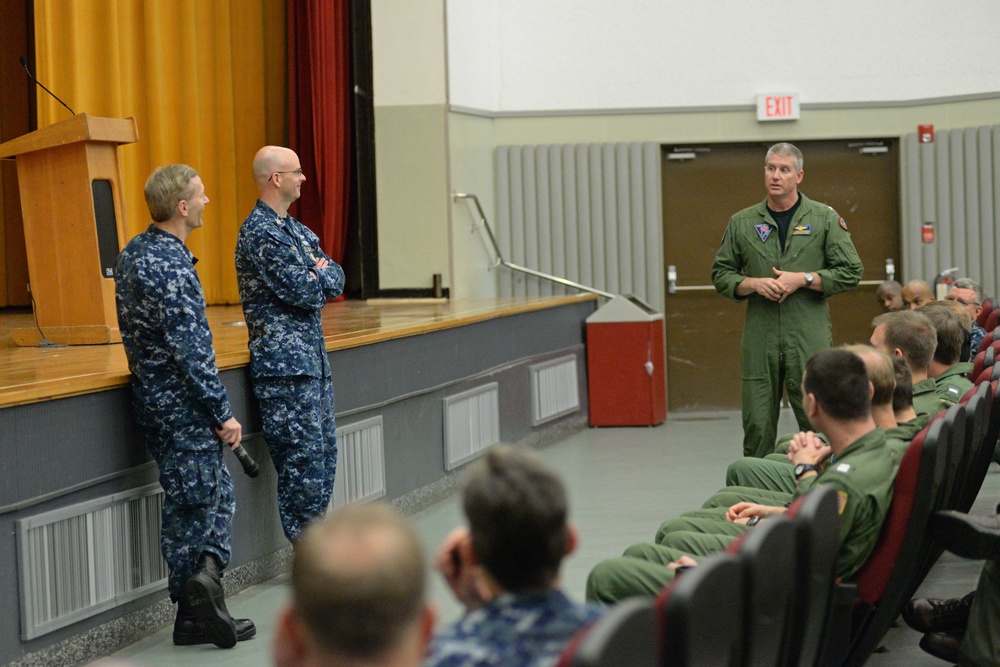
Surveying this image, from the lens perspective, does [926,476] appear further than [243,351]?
No

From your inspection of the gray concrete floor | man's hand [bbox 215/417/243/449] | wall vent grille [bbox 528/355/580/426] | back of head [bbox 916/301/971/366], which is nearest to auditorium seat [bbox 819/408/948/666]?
the gray concrete floor

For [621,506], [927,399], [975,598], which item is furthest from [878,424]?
[621,506]

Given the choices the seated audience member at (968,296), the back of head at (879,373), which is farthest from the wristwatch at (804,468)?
the seated audience member at (968,296)

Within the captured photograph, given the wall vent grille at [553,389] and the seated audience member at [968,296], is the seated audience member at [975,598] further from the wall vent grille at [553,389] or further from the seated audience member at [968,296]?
the wall vent grille at [553,389]

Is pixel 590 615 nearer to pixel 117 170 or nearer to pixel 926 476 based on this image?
pixel 926 476

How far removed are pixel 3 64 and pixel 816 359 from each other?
8.15 m

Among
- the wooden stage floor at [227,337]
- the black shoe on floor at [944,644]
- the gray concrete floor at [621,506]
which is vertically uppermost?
the wooden stage floor at [227,337]

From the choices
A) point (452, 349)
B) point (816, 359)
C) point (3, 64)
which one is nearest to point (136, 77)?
point (3, 64)

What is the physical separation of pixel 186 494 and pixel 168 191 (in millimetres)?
891

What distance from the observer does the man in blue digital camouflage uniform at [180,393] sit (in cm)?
329

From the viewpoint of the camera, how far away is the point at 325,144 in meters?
8.78

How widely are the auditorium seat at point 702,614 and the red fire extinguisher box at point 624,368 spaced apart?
6388mm

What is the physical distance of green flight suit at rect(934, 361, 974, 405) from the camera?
148 inches

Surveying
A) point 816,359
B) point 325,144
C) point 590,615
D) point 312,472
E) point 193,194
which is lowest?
point 312,472
